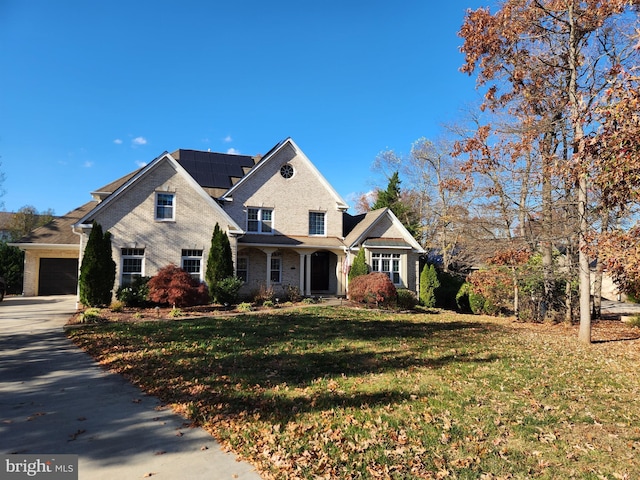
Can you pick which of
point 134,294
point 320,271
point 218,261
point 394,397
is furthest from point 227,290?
point 394,397

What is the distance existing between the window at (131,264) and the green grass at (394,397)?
22.1 ft

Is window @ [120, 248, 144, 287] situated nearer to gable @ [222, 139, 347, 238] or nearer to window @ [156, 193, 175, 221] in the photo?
window @ [156, 193, 175, 221]

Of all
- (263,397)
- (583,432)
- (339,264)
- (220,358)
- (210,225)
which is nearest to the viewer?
(583,432)

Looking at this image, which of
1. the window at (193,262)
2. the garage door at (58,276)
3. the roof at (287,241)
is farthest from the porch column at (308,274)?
the garage door at (58,276)

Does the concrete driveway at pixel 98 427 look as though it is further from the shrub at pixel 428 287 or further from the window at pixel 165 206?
the shrub at pixel 428 287

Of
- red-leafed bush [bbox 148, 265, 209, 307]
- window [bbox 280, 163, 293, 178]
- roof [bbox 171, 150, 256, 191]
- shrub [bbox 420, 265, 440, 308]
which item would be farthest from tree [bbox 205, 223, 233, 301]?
shrub [bbox 420, 265, 440, 308]

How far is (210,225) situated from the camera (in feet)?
65.0

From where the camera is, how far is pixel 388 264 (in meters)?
23.7

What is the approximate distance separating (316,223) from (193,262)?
8.39 metres

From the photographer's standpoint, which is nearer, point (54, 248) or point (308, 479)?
point (308, 479)

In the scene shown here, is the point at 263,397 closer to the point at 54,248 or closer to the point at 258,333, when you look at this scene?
the point at 258,333

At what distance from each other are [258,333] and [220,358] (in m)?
3.06

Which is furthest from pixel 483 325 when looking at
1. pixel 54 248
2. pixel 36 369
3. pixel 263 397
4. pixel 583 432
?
pixel 54 248

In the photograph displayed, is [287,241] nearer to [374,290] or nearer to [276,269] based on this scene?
[276,269]
